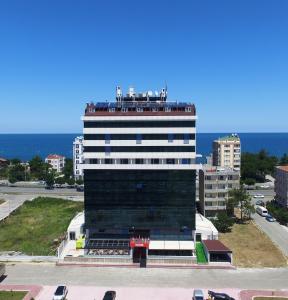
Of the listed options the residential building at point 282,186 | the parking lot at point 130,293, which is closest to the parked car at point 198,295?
the parking lot at point 130,293

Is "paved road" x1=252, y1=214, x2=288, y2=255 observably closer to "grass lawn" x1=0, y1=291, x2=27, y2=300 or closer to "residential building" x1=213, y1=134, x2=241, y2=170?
"grass lawn" x1=0, y1=291, x2=27, y2=300

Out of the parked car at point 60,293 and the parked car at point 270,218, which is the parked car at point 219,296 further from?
the parked car at point 270,218

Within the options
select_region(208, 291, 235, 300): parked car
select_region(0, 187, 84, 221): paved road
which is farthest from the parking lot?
select_region(0, 187, 84, 221): paved road

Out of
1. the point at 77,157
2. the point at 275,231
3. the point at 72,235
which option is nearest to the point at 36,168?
the point at 77,157

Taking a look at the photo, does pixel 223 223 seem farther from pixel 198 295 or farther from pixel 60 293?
pixel 60 293

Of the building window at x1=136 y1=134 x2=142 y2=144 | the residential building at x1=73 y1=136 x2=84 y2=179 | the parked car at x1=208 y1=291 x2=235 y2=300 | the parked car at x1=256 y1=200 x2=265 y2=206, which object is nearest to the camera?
the parked car at x1=208 y1=291 x2=235 y2=300
